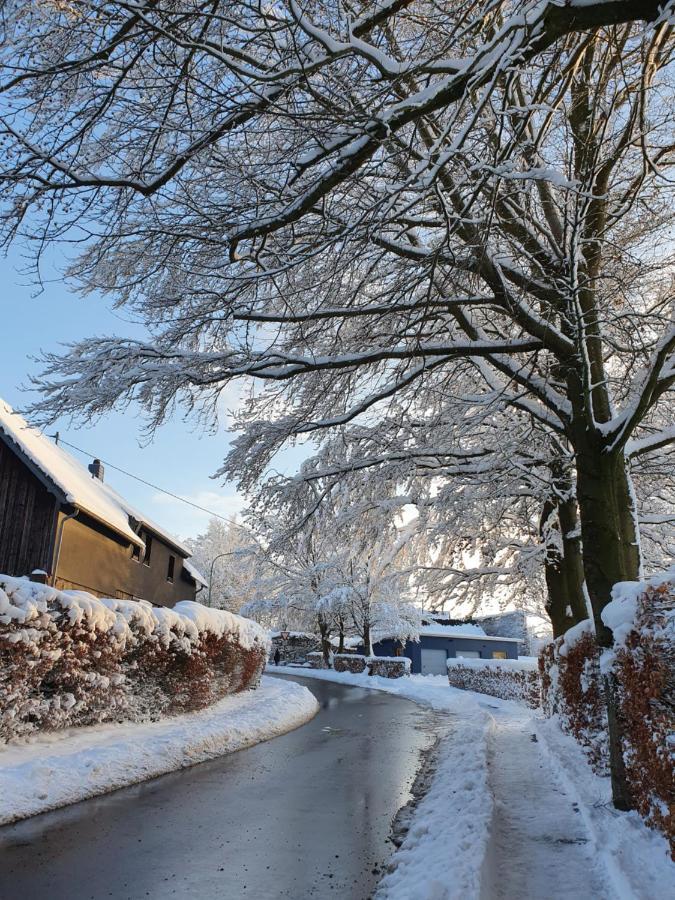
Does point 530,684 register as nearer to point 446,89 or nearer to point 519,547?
point 519,547

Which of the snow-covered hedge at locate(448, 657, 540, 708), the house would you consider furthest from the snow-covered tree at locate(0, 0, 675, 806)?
the snow-covered hedge at locate(448, 657, 540, 708)

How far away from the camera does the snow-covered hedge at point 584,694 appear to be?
6.83m

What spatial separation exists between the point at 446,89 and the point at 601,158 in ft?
12.6

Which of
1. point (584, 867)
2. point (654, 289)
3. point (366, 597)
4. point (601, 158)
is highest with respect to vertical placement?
point (601, 158)

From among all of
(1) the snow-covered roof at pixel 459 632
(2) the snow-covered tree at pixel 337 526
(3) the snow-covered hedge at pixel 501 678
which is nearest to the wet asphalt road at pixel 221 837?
(2) the snow-covered tree at pixel 337 526

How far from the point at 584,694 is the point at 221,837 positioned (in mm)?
4515

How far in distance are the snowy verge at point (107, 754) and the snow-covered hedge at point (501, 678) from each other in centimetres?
1019

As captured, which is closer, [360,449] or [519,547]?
[360,449]

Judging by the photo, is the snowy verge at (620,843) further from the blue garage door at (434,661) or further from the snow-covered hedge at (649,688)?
the blue garage door at (434,661)

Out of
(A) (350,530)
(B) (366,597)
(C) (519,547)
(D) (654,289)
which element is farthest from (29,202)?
(B) (366,597)

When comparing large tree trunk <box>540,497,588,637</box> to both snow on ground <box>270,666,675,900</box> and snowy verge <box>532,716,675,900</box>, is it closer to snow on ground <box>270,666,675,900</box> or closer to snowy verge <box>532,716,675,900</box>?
snow on ground <box>270,666,675,900</box>

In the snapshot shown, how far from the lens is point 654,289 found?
28.7 feet

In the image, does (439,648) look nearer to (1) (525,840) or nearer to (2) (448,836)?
(1) (525,840)

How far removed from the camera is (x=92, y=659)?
8.44m
